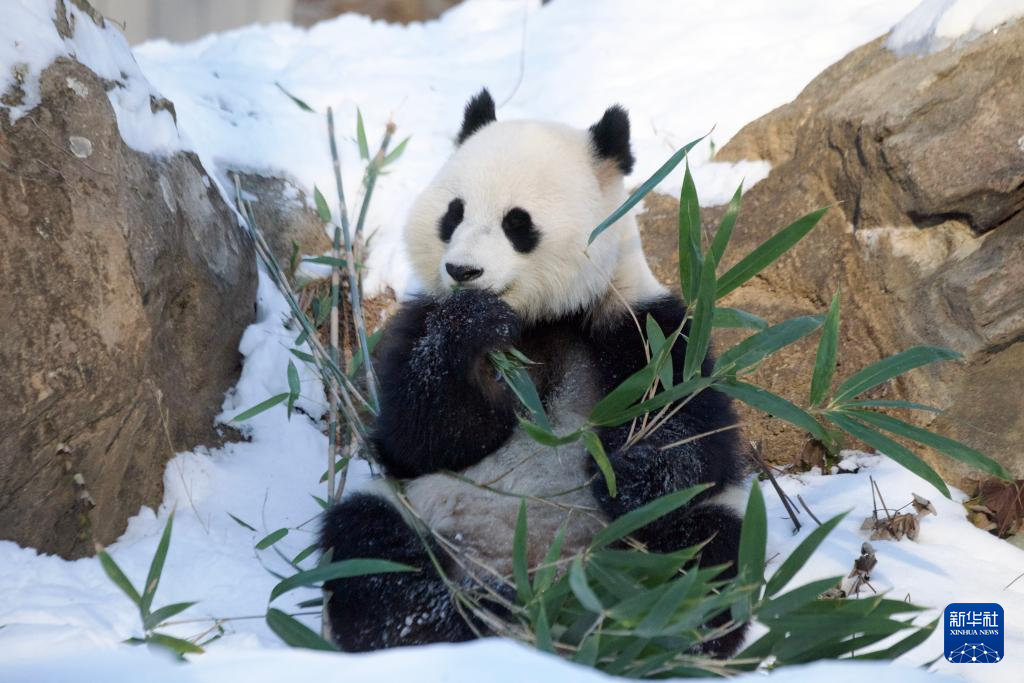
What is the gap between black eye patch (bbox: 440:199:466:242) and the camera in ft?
7.91

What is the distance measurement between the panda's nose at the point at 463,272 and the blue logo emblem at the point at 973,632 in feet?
5.01

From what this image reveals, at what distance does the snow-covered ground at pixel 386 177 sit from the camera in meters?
1.87

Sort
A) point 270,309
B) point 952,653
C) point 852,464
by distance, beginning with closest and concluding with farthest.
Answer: point 952,653 → point 852,464 → point 270,309

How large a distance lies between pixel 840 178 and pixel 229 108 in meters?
2.69

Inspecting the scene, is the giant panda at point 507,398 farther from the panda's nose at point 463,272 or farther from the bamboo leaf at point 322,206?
the bamboo leaf at point 322,206

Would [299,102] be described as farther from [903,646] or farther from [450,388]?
[903,646]

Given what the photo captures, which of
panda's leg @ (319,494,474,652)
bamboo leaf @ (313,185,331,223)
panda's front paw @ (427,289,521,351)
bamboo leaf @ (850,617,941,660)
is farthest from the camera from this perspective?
bamboo leaf @ (313,185,331,223)

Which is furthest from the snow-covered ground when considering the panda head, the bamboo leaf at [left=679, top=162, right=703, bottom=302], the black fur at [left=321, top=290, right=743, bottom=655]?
the panda head

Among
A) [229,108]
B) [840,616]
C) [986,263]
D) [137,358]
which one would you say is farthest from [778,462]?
[229,108]

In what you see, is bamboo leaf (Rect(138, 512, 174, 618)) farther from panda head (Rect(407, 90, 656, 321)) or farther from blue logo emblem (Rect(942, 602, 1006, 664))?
blue logo emblem (Rect(942, 602, 1006, 664))

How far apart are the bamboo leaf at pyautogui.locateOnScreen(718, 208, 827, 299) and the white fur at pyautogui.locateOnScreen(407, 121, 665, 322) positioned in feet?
1.35

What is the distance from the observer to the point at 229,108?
431 centimetres

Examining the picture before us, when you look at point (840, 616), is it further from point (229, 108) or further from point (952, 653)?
point (229, 108)

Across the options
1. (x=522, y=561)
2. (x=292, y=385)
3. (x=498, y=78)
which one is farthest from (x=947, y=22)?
(x=522, y=561)
